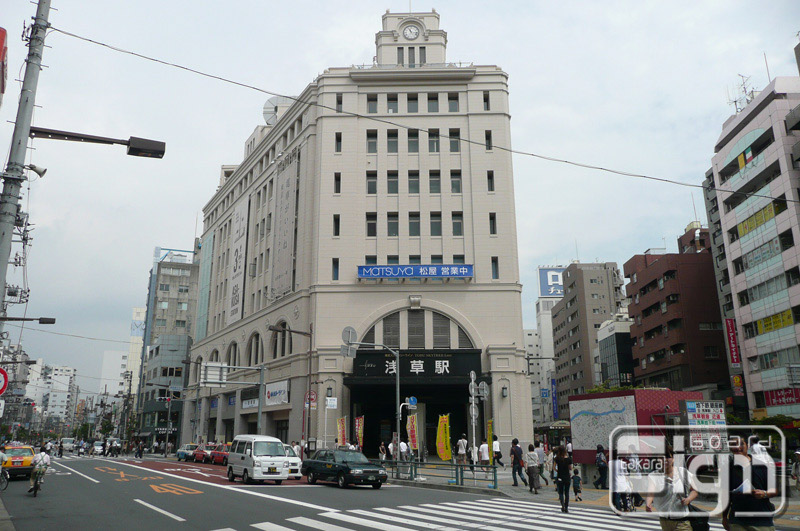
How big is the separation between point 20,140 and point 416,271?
31.3 meters

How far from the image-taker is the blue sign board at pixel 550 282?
432 feet

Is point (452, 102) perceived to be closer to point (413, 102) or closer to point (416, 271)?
point (413, 102)

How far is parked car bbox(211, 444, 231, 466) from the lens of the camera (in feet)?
130

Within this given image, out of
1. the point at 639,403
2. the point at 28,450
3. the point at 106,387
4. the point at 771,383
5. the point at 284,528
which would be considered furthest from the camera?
the point at 106,387

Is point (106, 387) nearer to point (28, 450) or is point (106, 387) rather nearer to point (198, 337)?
point (198, 337)

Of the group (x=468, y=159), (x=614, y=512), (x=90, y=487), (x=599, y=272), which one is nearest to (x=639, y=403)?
(x=614, y=512)

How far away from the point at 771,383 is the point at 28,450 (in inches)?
2058

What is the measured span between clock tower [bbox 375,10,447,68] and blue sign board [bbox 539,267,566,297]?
91568 mm

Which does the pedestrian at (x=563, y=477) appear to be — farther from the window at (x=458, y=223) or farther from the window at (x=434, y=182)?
the window at (x=434, y=182)

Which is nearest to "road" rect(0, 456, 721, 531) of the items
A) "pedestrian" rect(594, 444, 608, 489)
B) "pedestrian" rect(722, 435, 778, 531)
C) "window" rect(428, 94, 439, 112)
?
"pedestrian" rect(594, 444, 608, 489)

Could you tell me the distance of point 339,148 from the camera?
1751 inches

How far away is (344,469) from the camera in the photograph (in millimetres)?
22094

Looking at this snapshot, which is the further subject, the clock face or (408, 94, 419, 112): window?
the clock face

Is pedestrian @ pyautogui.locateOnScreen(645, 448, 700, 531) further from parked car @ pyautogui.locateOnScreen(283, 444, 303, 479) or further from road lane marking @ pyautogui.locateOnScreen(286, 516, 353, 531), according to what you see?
parked car @ pyautogui.locateOnScreen(283, 444, 303, 479)
